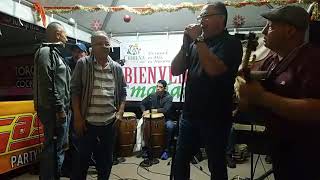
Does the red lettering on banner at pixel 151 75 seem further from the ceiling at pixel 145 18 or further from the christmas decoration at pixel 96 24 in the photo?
the christmas decoration at pixel 96 24

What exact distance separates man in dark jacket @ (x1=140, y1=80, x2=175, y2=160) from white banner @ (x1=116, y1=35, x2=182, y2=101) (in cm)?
37

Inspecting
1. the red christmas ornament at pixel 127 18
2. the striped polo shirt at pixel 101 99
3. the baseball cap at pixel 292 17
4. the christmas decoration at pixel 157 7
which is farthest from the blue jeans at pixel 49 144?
the red christmas ornament at pixel 127 18

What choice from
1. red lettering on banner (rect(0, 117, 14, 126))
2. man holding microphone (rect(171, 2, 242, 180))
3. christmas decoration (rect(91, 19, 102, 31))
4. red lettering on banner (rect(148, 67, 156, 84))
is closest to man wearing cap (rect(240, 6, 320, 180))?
man holding microphone (rect(171, 2, 242, 180))

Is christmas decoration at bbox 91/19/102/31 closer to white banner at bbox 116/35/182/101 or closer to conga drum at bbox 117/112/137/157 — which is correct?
white banner at bbox 116/35/182/101

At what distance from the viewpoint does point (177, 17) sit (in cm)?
625

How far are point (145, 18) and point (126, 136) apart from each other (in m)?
2.54

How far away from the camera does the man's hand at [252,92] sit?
145cm

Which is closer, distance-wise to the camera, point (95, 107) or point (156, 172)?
point (95, 107)

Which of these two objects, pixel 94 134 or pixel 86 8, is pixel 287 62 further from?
pixel 86 8

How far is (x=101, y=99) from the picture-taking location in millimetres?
2893

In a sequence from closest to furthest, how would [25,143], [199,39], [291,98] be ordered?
[291,98], [199,39], [25,143]

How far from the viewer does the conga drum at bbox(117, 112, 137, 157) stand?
5.71 metres

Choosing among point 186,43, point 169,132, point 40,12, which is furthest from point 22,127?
point 186,43

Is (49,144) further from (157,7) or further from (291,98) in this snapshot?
(157,7)
